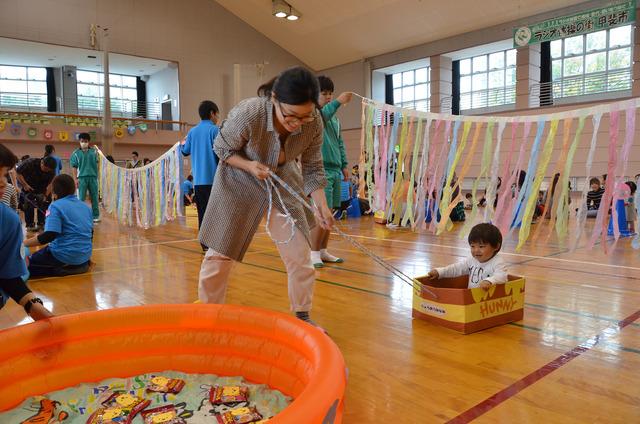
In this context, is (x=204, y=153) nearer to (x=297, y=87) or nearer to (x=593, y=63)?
(x=297, y=87)

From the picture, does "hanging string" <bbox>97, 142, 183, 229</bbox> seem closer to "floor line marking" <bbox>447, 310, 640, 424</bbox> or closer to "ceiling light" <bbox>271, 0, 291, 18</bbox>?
"floor line marking" <bbox>447, 310, 640, 424</bbox>

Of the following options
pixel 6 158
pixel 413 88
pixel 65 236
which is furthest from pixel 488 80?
pixel 6 158

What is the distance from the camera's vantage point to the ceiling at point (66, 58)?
526 inches

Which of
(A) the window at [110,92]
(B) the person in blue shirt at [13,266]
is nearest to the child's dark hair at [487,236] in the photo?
(B) the person in blue shirt at [13,266]

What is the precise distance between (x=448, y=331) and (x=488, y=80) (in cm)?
1222

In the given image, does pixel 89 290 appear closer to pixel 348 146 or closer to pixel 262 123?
pixel 262 123

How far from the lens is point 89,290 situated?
2.96 meters

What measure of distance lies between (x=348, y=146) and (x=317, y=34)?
3.56 metres

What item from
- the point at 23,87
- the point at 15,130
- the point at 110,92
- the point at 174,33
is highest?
the point at 174,33

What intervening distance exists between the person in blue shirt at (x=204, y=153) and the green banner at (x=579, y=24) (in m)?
8.41

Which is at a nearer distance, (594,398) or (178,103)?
(594,398)

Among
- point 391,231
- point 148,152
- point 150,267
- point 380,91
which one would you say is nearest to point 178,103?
point 148,152

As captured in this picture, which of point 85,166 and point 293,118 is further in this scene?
point 85,166

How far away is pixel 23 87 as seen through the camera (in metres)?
15.6
